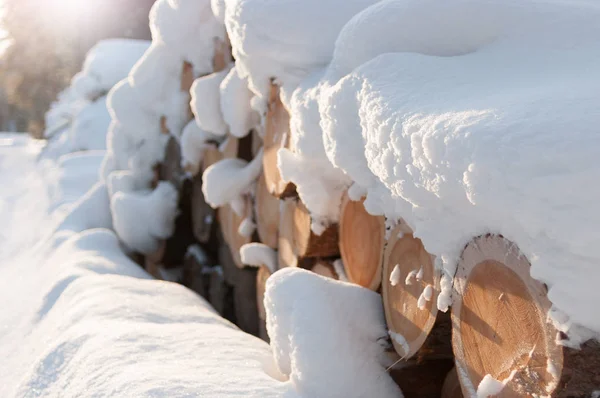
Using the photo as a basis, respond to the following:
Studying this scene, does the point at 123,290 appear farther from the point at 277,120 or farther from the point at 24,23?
the point at 24,23

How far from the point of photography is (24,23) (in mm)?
10578

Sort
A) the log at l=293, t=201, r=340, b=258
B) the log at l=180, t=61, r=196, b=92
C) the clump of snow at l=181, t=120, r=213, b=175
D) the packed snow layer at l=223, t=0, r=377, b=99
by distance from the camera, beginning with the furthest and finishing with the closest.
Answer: the log at l=180, t=61, r=196, b=92
the clump of snow at l=181, t=120, r=213, b=175
the log at l=293, t=201, r=340, b=258
the packed snow layer at l=223, t=0, r=377, b=99

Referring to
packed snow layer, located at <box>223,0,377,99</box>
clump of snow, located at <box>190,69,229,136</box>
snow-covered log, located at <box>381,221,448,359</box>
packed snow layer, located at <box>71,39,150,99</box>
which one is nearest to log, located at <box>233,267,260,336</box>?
clump of snow, located at <box>190,69,229,136</box>

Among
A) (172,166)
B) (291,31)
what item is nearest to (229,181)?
(291,31)

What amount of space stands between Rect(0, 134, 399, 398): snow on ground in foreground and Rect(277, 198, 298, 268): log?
286mm

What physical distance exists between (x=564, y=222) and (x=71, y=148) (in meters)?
6.43

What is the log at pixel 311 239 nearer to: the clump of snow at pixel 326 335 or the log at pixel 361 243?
the log at pixel 361 243

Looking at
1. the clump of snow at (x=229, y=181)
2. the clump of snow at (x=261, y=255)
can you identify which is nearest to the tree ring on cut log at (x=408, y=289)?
the clump of snow at (x=261, y=255)

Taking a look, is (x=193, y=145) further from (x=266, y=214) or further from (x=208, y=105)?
(x=266, y=214)

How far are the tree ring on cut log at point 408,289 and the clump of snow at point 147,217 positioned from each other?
1.84 m

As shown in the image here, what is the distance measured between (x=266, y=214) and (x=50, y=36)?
10229 mm

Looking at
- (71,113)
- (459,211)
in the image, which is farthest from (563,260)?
(71,113)

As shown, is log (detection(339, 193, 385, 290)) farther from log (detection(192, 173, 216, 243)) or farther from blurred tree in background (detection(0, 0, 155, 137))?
blurred tree in background (detection(0, 0, 155, 137))

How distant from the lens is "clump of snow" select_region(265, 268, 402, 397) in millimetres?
1139
